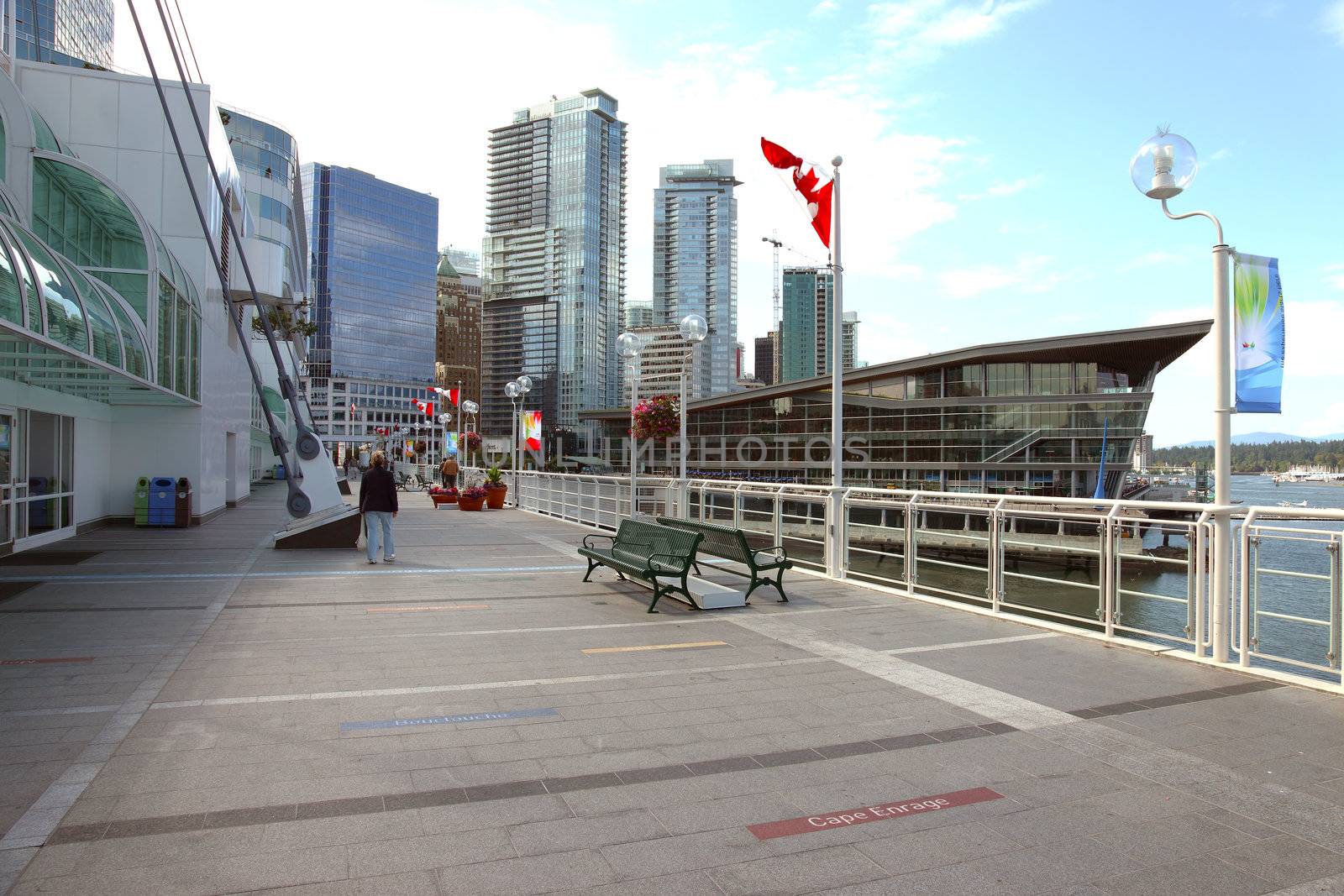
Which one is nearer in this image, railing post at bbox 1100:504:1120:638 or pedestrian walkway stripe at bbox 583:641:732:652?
pedestrian walkway stripe at bbox 583:641:732:652

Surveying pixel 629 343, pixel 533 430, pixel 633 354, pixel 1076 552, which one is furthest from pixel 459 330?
pixel 1076 552

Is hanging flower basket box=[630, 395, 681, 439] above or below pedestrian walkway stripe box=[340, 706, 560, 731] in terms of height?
above

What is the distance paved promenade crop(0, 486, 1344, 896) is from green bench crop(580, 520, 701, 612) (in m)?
0.61

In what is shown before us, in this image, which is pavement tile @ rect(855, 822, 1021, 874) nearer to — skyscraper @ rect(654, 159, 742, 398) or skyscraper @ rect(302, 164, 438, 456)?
skyscraper @ rect(654, 159, 742, 398)

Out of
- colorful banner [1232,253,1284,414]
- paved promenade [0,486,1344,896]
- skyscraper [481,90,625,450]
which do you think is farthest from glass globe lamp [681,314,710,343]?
skyscraper [481,90,625,450]

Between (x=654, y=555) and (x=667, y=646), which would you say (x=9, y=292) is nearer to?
(x=654, y=555)

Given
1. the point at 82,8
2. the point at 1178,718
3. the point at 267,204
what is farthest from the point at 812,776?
the point at 82,8

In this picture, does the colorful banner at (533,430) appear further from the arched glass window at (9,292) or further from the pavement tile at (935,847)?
the pavement tile at (935,847)

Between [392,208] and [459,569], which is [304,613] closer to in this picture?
[459,569]

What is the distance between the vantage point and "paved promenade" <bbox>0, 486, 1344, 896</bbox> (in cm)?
336

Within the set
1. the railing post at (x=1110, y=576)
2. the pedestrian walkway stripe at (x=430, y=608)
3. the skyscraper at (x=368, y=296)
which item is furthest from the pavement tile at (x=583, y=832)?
the skyscraper at (x=368, y=296)

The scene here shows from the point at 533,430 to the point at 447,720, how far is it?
25.0 metres

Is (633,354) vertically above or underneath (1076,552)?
above

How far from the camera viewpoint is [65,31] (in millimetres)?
58719
